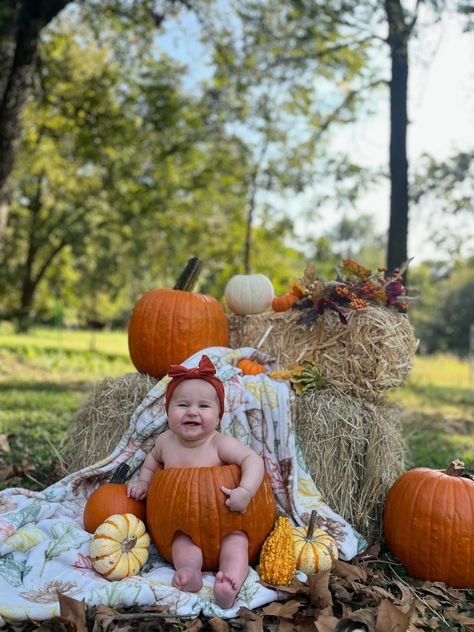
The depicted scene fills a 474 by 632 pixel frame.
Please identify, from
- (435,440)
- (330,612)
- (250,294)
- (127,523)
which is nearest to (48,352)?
(435,440)

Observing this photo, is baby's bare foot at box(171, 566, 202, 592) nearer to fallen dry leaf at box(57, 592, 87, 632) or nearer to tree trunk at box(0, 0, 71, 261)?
fallen dry leaf at box(57, 592, 87, 632)

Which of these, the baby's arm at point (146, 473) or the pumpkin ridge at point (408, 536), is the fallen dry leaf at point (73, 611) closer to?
the baby's arm at point (146, 473)

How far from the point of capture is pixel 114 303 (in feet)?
97.5

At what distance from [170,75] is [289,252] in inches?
217

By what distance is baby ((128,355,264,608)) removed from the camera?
8.61 ft

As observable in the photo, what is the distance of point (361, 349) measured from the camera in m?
3.61

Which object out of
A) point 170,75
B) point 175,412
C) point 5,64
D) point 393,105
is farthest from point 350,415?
point 170,75

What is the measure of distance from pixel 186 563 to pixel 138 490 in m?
0.60

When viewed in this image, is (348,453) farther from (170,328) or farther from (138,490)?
(170,328)

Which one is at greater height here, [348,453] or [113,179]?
[113,179]

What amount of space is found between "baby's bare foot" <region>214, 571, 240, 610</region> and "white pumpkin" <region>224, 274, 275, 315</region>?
2246 mm

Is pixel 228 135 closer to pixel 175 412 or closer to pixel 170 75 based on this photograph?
pixel 170 75

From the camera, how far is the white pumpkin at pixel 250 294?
14.2 feet

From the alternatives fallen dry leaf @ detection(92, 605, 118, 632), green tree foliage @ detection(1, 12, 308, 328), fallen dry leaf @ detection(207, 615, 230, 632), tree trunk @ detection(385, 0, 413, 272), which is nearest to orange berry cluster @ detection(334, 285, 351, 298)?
fallen dry leaf @ detection(207, 615, 230, 632)
